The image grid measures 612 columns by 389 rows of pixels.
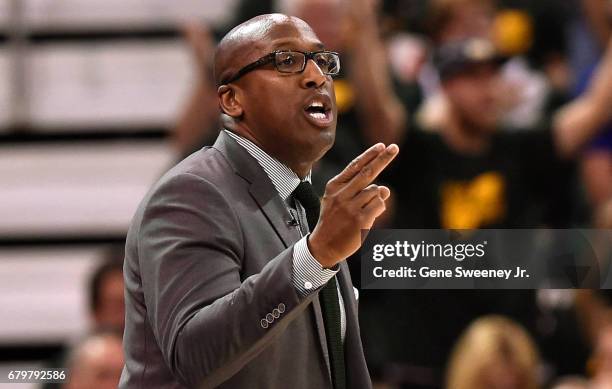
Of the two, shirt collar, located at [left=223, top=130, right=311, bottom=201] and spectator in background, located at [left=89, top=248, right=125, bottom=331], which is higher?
spectator in background, located at [left=89, top=248, right=125, bottom=331]

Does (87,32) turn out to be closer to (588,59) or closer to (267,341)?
(588,59)

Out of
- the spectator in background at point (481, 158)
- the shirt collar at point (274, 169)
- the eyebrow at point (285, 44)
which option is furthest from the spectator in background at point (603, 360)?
the eyebrow at point (285, 44)

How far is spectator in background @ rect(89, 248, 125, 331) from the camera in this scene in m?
3.04

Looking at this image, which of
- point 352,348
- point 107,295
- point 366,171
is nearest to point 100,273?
point 107,295

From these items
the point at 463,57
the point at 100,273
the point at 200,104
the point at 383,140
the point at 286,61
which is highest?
the point at 463,57

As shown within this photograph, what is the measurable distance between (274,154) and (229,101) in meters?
0.09

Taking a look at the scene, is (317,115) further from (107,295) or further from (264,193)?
(107,295)

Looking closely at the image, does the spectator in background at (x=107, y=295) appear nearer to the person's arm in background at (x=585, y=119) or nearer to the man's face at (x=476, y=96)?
the man's face at (x=476, y=96)

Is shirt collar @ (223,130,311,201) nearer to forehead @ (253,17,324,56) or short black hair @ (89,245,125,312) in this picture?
forehead @ (253,17,324,56)

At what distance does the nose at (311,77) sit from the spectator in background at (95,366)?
70cm

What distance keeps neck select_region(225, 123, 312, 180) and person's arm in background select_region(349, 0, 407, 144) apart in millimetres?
1248

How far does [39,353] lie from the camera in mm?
3621

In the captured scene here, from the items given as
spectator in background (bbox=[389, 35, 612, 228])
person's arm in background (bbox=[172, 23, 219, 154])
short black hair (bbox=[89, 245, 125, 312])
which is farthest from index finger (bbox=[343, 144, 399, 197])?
short black hair (bbox=[89, 245, 125, 312])

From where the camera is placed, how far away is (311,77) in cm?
148
